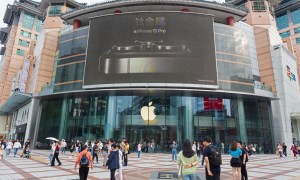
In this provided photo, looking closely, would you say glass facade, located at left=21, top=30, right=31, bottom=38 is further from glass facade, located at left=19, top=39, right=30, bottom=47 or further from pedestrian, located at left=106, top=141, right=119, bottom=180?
pedestrian, located at left=106, top=141, right=119, bottom=180

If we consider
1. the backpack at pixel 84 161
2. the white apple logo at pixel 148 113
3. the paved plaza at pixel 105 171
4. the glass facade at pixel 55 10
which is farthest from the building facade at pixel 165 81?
the backpack at pixel 84 161

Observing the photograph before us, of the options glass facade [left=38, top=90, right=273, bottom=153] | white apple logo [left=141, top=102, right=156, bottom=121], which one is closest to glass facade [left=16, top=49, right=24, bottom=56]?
glass facade [left=38, top=90, right=273, bottom=153]

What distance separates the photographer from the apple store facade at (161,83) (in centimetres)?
2719

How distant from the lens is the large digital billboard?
2709 centimetres

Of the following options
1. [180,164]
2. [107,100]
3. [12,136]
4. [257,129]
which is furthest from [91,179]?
[12,136]

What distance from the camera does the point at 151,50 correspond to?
1110 inches

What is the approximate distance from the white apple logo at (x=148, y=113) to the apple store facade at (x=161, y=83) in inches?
5.1

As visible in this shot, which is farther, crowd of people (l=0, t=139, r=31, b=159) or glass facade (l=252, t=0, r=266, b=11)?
glass facade (l=252, t=0, r=266, b=11)

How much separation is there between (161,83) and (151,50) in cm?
489

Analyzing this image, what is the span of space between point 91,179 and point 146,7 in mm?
A: 28819

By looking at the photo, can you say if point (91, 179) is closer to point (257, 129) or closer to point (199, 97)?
point (199, 97)

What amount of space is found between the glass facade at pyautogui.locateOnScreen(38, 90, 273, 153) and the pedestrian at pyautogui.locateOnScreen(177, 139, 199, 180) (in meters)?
22.1

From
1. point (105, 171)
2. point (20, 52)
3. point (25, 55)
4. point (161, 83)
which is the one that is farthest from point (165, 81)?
point (20, 52)

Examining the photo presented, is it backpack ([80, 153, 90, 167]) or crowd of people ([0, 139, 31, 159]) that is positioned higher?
backpack ([80, 153, 90, 167])
